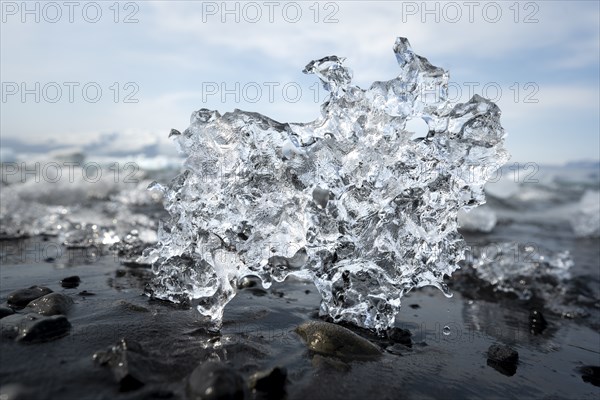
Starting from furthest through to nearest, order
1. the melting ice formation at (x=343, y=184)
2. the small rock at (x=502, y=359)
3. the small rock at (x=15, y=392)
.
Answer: the melting ice formation at (x=343, y=184)
the small rock at (x=502, y=359)
the small rock at (x=15, y=392)

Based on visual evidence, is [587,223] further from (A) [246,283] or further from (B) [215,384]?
(B) [215,384]

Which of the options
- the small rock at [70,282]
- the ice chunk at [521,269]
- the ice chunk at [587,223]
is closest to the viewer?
the small rock at [70,282]

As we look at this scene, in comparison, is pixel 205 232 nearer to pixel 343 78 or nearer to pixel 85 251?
pixel 343 78

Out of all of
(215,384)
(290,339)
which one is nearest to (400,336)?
(290,339)

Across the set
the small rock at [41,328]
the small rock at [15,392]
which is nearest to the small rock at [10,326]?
the small rock at [41,328]

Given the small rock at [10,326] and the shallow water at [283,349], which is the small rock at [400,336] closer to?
the shallow water at [283,349]

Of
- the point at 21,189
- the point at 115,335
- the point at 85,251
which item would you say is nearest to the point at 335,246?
the point at 115,335
